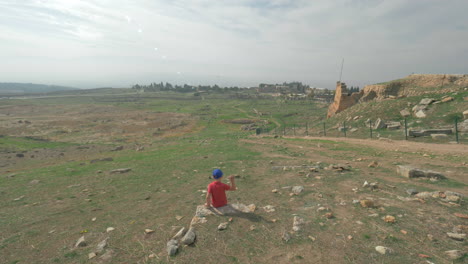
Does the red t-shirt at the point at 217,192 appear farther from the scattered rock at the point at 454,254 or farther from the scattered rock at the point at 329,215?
the scattered rock at the point at 454,254

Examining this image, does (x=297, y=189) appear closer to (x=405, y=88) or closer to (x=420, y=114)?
(x=420, y=114)

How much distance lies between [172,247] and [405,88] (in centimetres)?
3946

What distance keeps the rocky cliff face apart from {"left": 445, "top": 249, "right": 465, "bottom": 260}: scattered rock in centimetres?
3150

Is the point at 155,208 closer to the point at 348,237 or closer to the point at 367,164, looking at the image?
the point at 348,237

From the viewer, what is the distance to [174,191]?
1130cm

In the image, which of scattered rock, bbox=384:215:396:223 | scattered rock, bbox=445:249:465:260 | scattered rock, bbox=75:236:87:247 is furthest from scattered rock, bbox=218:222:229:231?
scattered rock, bbox=445:249:465:260

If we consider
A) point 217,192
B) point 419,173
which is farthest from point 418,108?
point 217,192

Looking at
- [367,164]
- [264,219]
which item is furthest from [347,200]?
[367,164]

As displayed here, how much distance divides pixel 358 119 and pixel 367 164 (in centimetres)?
2007

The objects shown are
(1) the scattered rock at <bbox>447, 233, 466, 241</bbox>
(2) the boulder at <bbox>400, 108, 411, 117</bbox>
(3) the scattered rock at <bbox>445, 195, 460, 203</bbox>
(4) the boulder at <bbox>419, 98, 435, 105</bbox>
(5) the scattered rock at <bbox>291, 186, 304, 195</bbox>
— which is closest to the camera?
(1) the scattered rock at <bbox>447, 233, 466, 241</bbox>

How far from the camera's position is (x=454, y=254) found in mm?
4961

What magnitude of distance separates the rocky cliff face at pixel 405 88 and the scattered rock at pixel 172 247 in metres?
35.5

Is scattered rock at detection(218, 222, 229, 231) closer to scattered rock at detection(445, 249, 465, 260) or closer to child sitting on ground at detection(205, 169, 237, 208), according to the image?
child sitting on ground at detection(205, 169, 237, 208)

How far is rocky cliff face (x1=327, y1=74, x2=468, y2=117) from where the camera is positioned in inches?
1143
